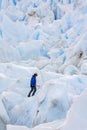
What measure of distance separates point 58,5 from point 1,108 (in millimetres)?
27614

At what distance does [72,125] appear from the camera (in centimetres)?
536

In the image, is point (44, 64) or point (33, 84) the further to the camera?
point (44, 64)

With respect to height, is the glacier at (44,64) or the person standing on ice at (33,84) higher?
the person standing on ice at (33,84)

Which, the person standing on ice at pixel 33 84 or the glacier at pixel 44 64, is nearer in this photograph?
the glacier at pixel 44 64

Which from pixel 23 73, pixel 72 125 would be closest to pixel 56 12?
pixel 23 73

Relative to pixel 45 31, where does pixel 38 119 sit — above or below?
above

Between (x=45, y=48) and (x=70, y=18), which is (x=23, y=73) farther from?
(x=70, y=18)

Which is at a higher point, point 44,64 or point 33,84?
point 33,84

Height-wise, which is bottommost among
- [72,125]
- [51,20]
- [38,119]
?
[51,20]

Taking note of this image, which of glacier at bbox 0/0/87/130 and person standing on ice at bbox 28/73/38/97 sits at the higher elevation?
person standing on ice at bbox 28/73/38/97

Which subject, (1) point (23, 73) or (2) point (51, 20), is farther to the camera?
(2) point (51, 20)

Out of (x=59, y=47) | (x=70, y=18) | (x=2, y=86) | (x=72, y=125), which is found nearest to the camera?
(x=72, y=125)

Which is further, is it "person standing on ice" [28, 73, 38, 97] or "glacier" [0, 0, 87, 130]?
"person standing on ice" [28, 73, 38, 97]

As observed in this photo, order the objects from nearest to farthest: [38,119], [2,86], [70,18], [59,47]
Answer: [38,119] → [2,86] → [59,47] → [70,18]
